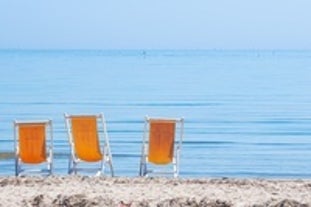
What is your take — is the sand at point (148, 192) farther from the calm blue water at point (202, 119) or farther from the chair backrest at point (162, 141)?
the calm blue water at point (202, 119)

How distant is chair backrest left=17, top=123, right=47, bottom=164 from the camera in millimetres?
9008

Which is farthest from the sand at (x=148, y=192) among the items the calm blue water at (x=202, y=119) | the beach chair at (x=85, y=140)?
the calm blue water at (x=202, y=119)

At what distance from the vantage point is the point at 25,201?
7.06 metres

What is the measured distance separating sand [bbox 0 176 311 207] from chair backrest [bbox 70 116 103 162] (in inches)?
29.7

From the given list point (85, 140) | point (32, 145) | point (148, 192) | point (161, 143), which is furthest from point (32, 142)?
point (148, 192)

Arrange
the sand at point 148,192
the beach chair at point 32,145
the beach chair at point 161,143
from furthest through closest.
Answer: the beach chair at point 161,143, the beach chair at point 32,145, the sand at point 148,192

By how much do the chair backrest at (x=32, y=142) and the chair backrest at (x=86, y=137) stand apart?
350mm

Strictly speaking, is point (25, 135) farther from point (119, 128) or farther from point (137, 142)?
point (119, 128)

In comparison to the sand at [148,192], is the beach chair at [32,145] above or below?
above

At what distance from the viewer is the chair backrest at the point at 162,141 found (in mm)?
9133

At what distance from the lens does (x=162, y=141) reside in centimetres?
914

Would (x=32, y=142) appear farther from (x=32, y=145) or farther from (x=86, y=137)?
(x=86, y=137)

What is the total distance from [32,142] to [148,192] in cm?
194

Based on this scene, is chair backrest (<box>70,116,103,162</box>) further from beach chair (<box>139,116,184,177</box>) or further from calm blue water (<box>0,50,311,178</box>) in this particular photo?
calm blue water (<box>0,50,311,178</box>)
